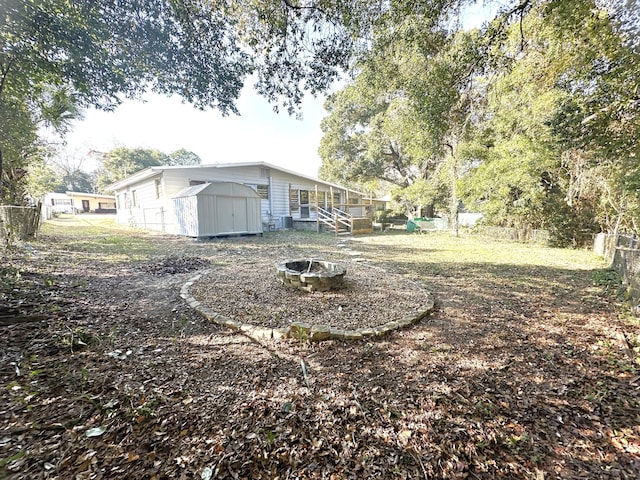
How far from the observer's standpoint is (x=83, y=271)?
4914 mm

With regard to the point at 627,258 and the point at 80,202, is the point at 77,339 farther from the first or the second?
the point at 80,202

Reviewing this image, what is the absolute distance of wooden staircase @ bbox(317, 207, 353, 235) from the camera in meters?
13.2

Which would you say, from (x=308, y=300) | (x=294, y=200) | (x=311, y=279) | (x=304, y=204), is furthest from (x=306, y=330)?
(x=304, y=204)

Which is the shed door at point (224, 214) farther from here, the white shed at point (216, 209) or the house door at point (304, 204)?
the house door at point (304, 204)

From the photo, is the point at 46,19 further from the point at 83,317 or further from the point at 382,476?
the point at 382,476

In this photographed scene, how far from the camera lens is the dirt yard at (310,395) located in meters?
1.41

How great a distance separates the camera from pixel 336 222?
13.0 meters

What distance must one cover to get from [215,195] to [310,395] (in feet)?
30.3

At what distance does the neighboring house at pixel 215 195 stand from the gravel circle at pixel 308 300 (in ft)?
19.9

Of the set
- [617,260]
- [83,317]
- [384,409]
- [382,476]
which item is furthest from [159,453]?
[617,260]

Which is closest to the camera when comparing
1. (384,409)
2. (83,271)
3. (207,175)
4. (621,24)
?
(384,409)

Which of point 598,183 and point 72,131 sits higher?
point 72,131

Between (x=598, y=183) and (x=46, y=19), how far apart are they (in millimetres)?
13680

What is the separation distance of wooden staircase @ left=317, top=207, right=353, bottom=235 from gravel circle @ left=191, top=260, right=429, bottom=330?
8.19 meters
